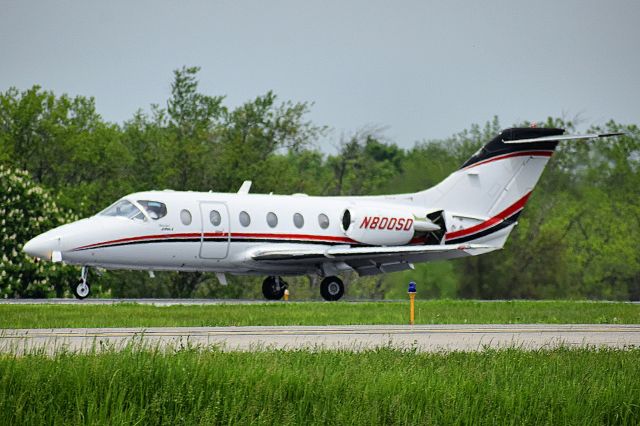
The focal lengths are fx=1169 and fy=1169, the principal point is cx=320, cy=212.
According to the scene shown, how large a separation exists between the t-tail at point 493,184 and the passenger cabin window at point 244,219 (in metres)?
6.97

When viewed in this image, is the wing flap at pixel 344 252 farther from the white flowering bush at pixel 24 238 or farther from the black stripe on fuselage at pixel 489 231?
the white flowering bush at pixel 24 238

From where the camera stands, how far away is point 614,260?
216 ft

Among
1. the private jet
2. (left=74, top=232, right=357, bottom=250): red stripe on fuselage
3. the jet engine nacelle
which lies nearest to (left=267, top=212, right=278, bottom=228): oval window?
the private jet

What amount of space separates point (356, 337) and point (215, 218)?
49.5 ft

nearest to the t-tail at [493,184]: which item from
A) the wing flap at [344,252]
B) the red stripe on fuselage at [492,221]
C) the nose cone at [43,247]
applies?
the red stripe on fuselage at [492,221]

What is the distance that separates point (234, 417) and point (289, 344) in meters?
5.96

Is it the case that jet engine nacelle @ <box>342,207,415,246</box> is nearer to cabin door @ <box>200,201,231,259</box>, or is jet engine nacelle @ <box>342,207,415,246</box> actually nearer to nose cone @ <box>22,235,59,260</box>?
cabin door @ <box>200,201,231,259</box>

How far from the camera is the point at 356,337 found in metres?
19.7

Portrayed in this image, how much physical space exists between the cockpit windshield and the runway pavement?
11.9 metres

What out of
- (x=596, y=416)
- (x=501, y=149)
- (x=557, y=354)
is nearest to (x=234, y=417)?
(x=596, y=416)

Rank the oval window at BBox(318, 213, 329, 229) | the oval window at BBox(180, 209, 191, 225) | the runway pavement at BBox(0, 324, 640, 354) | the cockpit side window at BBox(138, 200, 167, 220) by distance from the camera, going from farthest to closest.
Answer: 1. the oval window at BBox(318, 213, 329, 229)
2. the oval window at BBox(180, 209, 191, 225)
3. the cockpit side window at BBox(138, 200, 167, 220)
4. the runway pavement at BBox(0, 324, 640, 354)

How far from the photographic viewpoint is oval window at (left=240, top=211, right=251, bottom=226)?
34.8 m

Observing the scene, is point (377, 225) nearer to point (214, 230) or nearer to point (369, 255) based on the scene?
point (369, 255)

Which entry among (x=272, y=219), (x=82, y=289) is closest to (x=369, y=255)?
(x=272, y=219)
